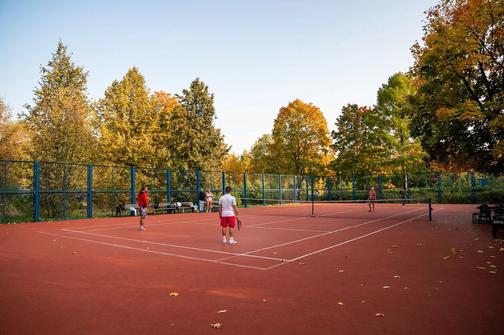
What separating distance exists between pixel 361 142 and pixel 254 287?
4306 cm

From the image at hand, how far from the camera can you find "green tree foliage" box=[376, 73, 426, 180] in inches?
1714

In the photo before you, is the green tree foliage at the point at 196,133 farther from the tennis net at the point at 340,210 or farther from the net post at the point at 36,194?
the net post at the point at 36,194

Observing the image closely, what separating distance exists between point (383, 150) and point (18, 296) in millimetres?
43777

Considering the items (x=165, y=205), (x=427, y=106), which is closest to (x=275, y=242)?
(x=427, y=106)

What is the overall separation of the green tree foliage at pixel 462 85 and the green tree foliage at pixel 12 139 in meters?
30.7

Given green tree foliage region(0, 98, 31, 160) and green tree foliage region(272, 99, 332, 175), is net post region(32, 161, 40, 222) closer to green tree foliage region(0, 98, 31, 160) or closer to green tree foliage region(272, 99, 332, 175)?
green tree foliage region(0, 98, 31, 160)

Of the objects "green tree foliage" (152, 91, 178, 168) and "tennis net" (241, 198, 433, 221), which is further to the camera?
"green tree foliage" (152, 91, 178, 168)

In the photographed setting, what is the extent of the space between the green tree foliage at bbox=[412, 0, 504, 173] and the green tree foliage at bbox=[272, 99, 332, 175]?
111ft

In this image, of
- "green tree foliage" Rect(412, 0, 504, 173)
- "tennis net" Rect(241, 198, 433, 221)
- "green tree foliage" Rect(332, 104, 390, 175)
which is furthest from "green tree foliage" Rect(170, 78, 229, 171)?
"green tree foliage" Rect(412, 0, 504, 173)

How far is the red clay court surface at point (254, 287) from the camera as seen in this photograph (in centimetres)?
472

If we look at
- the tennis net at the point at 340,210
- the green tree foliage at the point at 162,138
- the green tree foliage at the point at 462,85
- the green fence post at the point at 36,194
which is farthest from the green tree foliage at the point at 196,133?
the green tree foliage at the point at 462,85

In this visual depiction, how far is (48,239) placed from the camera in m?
12.7

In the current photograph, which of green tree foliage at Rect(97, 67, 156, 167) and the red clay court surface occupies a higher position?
green tree foliage at Rect(97, 67, 156, 167)

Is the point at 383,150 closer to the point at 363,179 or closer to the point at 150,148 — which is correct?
the point at 363,179
